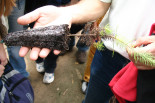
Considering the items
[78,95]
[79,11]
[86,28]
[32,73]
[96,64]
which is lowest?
[78,95]

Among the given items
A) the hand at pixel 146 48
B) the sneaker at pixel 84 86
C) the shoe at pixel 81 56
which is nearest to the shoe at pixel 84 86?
the sneaker at pixel 84 86

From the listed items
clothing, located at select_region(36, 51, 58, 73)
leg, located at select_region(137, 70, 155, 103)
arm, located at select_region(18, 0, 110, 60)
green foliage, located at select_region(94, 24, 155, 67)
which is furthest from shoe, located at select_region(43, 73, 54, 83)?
leg, located at select_region(137, 70, 155, 103)

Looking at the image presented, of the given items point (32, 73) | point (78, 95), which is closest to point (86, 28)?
point (78, 95)

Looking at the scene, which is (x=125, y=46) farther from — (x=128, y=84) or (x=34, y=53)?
(x=34, y=53)

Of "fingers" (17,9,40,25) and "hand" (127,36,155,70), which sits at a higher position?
"fingers" (17,9,40,25)

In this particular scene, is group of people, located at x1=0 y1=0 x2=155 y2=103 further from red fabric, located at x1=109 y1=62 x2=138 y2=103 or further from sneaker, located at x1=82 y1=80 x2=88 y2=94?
sneaker, located at x1=82 y1=80 x2=88 y2=94

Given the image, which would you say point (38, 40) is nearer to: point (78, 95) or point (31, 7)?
point (31, 7)
